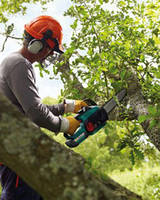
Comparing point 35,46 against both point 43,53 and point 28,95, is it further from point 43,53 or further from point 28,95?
point 28,95

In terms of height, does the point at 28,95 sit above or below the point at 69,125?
above

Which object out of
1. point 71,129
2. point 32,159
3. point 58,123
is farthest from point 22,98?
point 32,159

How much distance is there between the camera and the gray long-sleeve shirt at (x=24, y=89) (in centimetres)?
211

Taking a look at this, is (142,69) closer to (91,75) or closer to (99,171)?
(91,75)

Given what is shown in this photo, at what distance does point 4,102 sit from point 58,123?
131cm

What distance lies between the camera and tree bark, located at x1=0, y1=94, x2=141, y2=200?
877mm

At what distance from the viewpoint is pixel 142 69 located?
2.99 metres

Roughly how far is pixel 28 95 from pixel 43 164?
4.23 ft

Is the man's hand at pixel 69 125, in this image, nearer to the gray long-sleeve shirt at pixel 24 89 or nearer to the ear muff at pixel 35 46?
the gray long-sleeve shirt at pixel 24 89

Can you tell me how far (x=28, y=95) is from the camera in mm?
2111

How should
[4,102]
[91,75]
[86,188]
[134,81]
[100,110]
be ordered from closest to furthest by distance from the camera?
[86,188] → [4,102] → [100,110] → [91,75] → [134,81]

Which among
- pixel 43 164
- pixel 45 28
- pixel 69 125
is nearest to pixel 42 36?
pixel 45 28

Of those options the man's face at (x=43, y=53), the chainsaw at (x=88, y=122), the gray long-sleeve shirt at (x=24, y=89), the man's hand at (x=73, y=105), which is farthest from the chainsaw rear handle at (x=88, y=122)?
the man's face at (x=43, y=53)

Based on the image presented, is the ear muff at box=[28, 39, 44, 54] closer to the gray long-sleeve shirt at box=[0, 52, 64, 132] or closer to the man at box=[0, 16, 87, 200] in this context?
the man at box=[0, 16, 87, 200]
